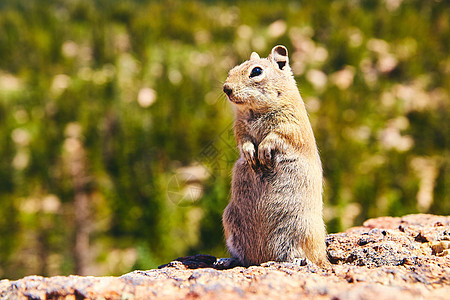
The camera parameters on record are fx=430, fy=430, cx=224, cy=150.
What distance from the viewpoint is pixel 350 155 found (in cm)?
984

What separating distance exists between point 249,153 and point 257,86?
0.51 metres

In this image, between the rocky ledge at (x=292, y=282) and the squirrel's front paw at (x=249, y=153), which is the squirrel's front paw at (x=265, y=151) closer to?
the squirrel's front paw at (x=249, y=153)

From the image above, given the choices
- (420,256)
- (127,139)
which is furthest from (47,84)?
(420,256)

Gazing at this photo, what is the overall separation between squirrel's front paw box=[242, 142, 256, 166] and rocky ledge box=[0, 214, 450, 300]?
0.75m

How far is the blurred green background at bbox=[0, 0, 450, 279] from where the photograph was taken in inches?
334

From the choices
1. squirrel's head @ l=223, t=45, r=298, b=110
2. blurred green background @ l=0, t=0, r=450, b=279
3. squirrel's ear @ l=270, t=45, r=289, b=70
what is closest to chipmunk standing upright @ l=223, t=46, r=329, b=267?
squirrel's head @ l=223, t=45, r=298, b=110

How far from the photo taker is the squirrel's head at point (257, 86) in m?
3.18

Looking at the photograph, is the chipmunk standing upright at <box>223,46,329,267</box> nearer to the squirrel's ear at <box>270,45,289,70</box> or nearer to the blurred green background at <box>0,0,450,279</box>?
the squirrel's ear at <box>270,45,289,70</box>

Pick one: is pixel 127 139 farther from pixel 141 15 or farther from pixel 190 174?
pixel 141 15

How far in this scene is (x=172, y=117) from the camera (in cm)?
1068

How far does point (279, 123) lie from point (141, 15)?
47.5 ft

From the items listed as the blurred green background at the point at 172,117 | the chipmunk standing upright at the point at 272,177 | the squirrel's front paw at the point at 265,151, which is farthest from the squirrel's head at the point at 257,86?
the blurred green background at the point at 172,117

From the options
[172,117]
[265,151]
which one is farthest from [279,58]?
[172,117]

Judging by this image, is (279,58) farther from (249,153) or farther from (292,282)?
(292,282)
